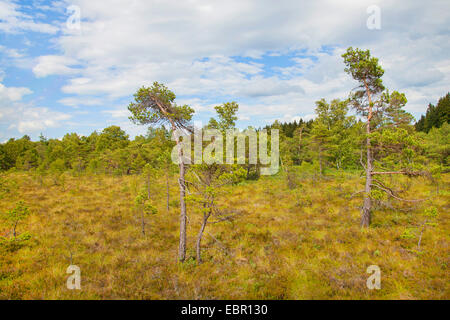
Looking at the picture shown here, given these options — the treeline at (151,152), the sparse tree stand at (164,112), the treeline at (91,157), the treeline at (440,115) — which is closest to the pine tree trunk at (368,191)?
the treeline at (151,152)

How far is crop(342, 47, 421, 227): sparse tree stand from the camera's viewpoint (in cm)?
1160

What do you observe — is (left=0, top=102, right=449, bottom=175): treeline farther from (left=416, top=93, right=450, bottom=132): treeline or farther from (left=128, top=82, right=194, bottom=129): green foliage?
(left=128, top=82, right=194, bottom=129): green foliage

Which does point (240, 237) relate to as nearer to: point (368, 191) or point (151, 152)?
point (368, 191)

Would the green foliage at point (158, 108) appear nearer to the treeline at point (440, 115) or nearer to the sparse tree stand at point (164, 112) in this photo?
the sparse tree stand at point (164, 112)

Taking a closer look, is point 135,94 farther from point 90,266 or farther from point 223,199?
point 223,199

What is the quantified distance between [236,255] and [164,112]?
8232 mm

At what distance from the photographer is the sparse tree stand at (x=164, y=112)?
1003 cm

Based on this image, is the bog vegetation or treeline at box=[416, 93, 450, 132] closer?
the bog vegetation

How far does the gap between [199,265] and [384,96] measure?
546 inches

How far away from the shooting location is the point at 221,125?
24031 mm

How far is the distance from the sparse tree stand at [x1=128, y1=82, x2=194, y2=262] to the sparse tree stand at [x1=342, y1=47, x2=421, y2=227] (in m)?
10.3

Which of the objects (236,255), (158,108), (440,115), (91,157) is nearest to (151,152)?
(91,157)

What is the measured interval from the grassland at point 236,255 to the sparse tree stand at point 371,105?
219cm

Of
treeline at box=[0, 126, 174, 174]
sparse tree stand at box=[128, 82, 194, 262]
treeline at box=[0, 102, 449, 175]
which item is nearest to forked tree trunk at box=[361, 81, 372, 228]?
treeline at box=[0, 102, 449, 175]
